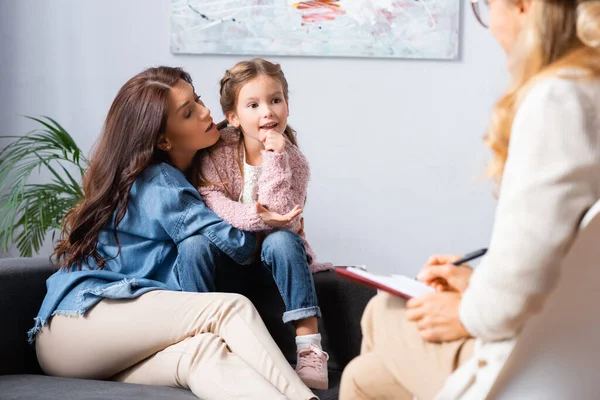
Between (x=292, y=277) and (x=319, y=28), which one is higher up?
(x=319, y=28)

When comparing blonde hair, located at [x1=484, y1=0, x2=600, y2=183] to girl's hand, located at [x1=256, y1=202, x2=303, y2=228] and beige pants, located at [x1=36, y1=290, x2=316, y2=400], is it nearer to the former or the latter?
beige pants, located at [x1=36, y1=290, x2=316, y2=400]

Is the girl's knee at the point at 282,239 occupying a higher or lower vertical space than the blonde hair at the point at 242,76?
lower

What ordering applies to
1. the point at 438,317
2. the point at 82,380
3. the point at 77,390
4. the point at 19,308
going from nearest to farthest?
the point at 438,317, the point at 77,390, the point at 82,380, the point at 19,308

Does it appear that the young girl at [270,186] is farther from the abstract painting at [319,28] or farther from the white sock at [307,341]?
the abstract painting at [319,28]

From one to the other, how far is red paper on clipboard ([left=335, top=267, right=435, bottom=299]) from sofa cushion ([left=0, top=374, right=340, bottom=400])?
80 cm

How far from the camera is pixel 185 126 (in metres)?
2.40

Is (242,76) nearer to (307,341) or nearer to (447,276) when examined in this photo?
(307,341)

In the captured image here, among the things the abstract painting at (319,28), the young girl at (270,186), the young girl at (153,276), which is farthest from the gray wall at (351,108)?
the young girl at (153,276)

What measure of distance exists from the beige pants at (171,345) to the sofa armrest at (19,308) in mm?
61

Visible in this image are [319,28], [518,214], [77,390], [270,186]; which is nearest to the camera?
[518,214]

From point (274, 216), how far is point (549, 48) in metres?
1.20

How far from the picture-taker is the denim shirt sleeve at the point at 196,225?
7.39 feet

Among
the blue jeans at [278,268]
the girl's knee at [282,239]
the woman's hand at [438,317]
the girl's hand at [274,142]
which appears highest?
the girl's hand at [274,142]

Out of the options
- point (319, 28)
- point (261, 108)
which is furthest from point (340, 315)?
point (319, 28)
